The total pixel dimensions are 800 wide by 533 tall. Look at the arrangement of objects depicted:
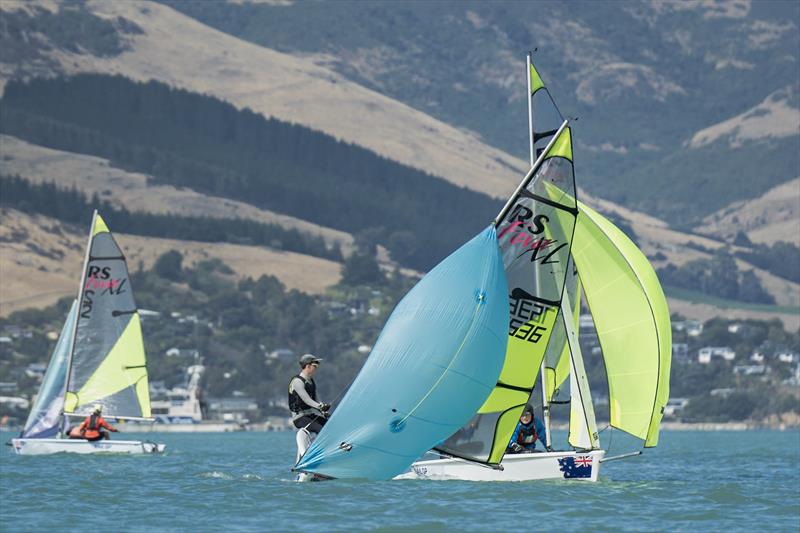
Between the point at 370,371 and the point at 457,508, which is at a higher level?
the point at 370,371

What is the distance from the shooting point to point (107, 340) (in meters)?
68.7

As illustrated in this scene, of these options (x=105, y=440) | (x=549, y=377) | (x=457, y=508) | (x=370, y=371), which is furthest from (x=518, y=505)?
(x=105, y=440)

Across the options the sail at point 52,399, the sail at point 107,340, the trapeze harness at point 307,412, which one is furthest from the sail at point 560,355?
the sail at point 107,340

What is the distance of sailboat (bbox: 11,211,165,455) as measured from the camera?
67.1 meters

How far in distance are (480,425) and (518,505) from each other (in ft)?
7.57

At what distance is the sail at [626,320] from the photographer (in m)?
44.6

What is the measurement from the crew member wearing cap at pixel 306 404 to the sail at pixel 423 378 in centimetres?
146

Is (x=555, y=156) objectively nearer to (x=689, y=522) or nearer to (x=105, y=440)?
(x=689, y=522)

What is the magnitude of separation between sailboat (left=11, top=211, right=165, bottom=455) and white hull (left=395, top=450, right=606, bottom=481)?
25.3 meters

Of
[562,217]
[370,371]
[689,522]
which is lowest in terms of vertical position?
[689,522]

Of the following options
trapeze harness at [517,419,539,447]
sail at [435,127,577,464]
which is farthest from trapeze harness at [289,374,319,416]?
trapeze harness at [517,419,539,447]

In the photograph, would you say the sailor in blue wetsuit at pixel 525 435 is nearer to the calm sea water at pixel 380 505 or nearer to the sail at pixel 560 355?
the sail at pixel 560 355

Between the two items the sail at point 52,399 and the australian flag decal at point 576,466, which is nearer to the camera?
the australian flag decal at point 576,466

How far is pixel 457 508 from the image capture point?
1469 inches
